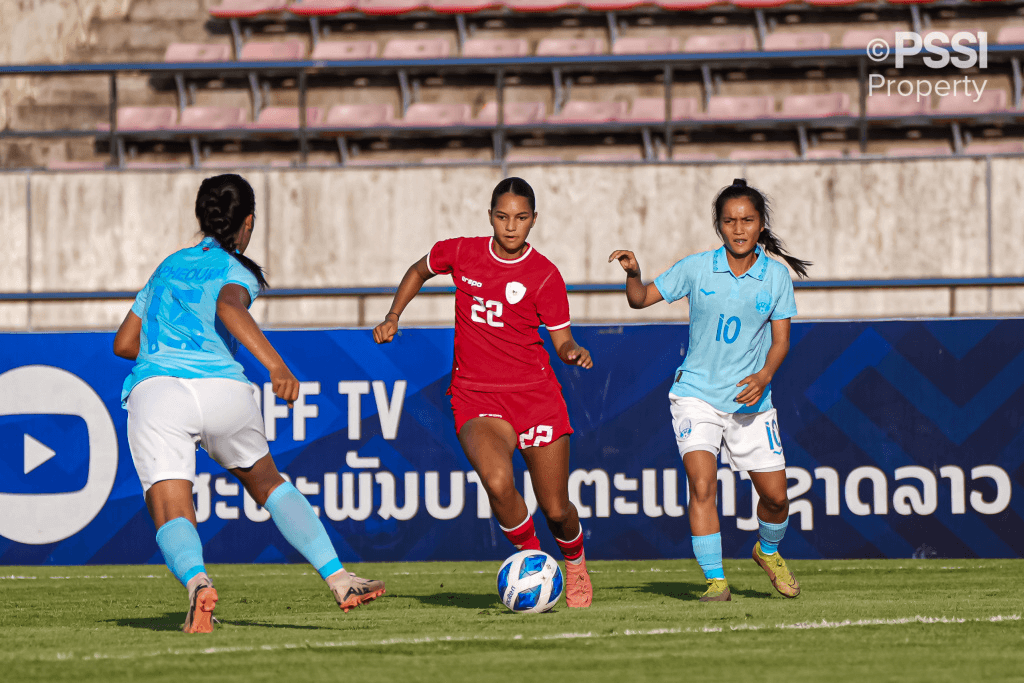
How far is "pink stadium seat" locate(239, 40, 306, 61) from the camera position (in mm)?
17828

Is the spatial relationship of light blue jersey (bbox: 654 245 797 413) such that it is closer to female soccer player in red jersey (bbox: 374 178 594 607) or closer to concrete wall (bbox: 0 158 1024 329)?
female soccer player in red jersey (bbox: 374 178 594 607)

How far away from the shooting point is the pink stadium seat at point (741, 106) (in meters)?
16.0

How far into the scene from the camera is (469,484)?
792 cm

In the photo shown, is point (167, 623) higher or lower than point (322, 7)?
lower

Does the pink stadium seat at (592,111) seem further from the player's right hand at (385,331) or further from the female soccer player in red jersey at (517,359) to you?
the player's right hand at (385,331)

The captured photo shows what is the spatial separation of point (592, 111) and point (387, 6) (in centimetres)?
399

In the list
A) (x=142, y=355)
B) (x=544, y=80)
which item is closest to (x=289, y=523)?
(x=142, y=355)

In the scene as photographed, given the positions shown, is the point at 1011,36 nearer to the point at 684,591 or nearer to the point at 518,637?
the point at 684,591

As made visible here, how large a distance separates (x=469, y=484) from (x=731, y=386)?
2.85 m

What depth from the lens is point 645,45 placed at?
17281 mm

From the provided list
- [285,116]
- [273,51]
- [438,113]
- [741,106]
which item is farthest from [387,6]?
[741,106]

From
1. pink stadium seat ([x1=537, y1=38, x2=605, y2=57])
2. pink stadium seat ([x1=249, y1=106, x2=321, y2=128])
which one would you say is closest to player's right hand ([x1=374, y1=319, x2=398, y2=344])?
pink stadium seat ([x1=249, y1=106, x2=321, y2=128])
